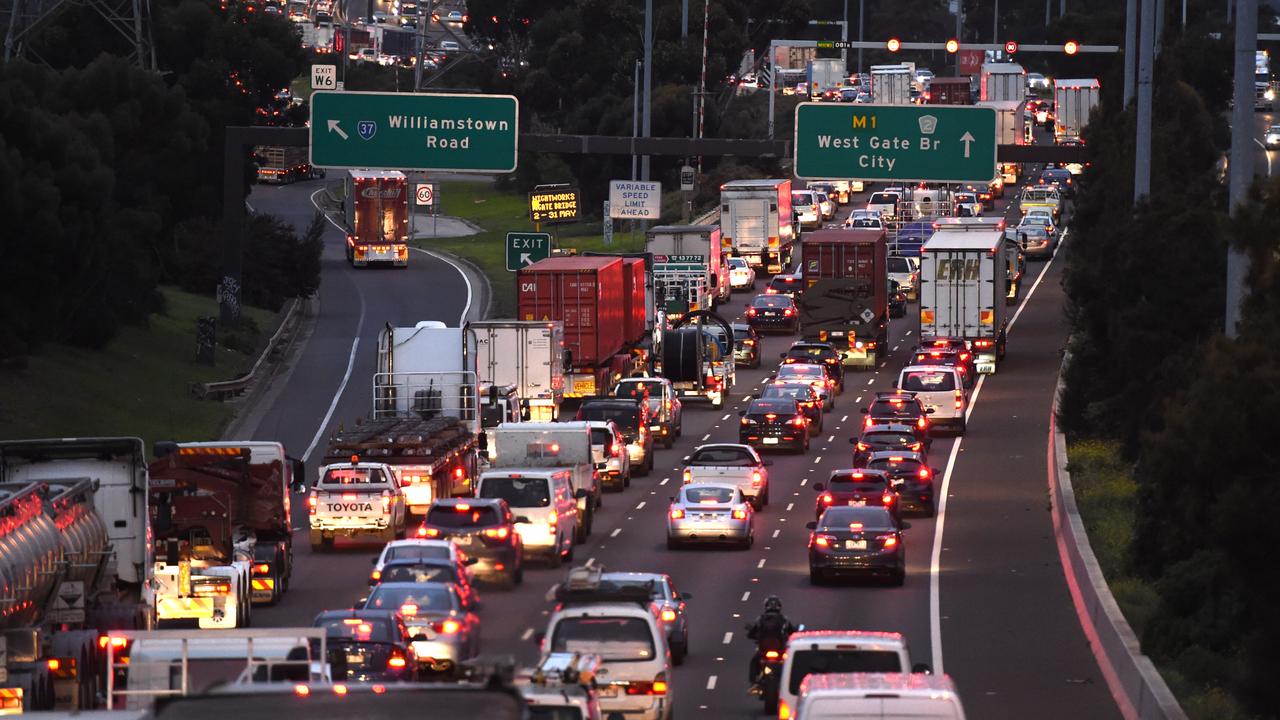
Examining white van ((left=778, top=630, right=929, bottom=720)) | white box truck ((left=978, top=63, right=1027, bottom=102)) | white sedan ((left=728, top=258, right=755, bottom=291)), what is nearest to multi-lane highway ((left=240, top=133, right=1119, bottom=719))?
white van ((left=778, top=630, right=929, bottom=720))

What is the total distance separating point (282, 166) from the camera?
15388cm

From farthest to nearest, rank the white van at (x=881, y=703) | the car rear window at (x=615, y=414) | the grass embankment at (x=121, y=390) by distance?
1. the grass embankment at (x=121, y=390)
2. the car rear window at (x=615, y=414)
3. the white van at (x=881, y=703)

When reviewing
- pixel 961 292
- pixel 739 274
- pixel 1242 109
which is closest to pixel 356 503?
pixel 1242 109

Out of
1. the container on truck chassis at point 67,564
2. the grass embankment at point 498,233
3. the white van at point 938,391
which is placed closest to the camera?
the container on truck chassis at point 67,564

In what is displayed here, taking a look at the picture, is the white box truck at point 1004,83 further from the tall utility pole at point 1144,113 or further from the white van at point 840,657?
the white van at point 840,657

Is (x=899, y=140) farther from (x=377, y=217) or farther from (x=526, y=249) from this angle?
(x=377, y=217)

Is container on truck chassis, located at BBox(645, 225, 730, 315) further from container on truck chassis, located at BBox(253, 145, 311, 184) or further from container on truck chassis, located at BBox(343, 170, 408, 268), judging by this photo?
container on truck chassis, located at BBox(253, 145, 311, 184)

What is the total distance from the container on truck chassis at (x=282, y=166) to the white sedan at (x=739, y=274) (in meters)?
67.3

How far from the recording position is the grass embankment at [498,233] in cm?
9381

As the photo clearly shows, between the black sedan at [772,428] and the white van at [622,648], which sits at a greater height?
the white van at [622,648]

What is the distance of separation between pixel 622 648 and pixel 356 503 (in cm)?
1703

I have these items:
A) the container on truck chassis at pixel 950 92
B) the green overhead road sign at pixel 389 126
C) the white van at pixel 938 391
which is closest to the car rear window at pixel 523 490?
the green overhead road sign at pixel 389 126

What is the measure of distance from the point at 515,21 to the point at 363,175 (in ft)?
187

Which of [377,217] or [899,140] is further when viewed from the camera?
[377,217]
